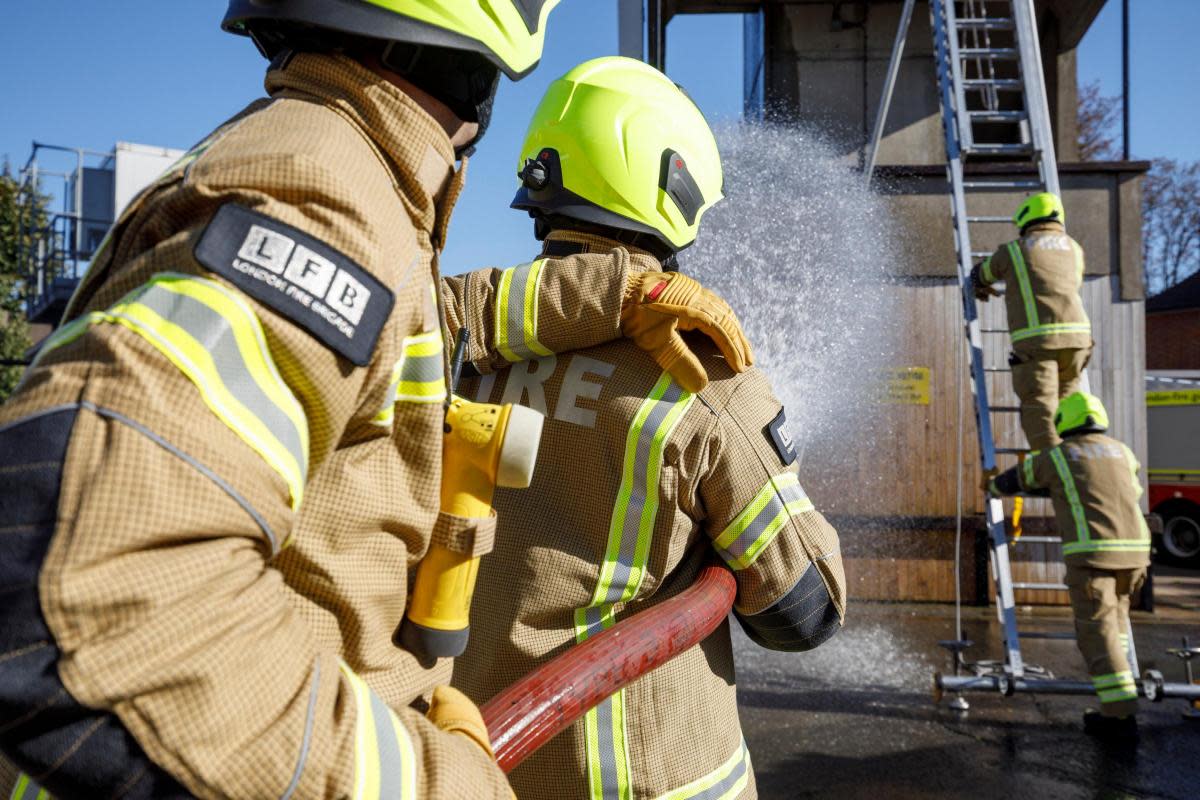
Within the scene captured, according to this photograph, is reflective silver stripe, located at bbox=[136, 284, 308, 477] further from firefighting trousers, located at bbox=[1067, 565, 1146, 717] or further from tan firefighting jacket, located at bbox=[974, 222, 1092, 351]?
tan firefighting jacket, located at bbox=[974, 222, 1092, 351]

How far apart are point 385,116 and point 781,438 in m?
1.05

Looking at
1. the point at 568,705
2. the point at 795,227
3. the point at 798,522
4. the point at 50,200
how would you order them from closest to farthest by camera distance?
the point at 568,705
the point at 798,522
the point at 795,227
the point at 50,200

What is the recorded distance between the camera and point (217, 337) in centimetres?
76

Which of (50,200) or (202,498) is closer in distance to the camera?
(202,498)

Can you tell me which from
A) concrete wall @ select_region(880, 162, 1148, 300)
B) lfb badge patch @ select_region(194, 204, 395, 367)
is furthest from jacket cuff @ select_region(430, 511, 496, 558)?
concrete wall @ select_region(880, 162, 1148, 300)

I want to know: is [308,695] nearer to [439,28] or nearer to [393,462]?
[393,462]

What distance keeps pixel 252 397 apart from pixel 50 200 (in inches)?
734

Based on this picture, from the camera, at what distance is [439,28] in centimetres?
106

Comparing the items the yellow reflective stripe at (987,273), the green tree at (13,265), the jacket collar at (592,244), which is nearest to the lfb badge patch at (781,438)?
the jacket collar at (592,244)

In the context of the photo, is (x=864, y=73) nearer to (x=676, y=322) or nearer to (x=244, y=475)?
(x=676, y=322)

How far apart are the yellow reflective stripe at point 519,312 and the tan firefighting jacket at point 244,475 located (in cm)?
72

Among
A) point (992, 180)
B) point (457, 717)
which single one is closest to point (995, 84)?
point (992, 180)

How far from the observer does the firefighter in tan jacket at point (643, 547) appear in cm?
173

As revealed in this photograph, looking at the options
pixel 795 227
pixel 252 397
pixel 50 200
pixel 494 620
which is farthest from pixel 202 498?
pixel 50 200
